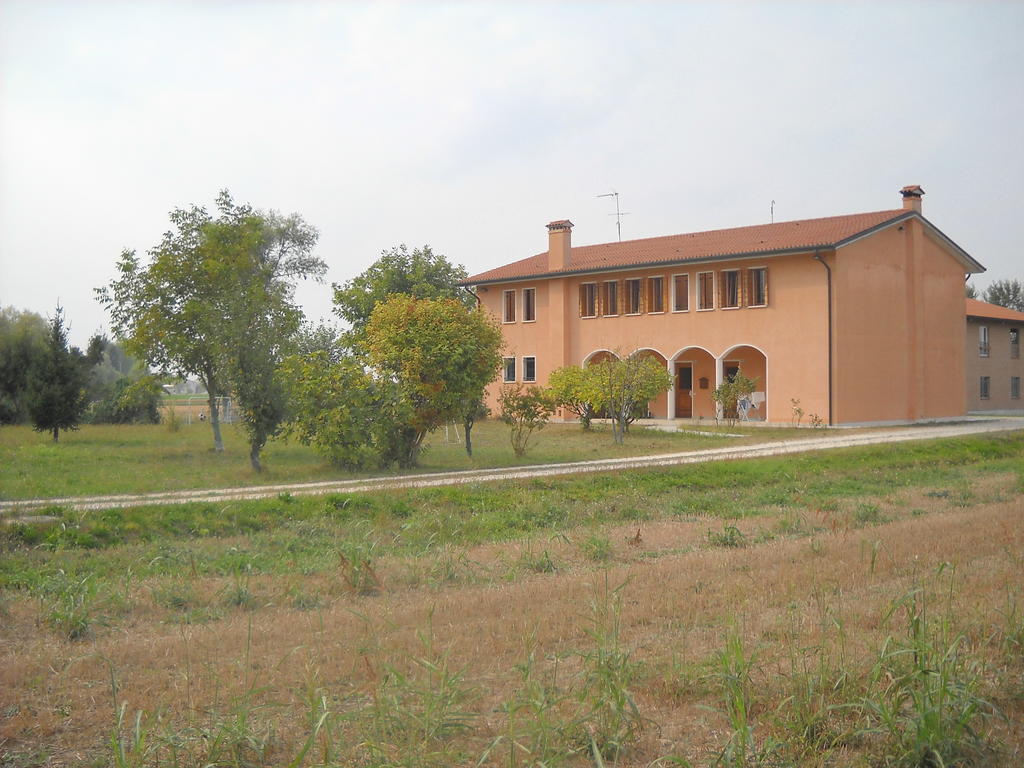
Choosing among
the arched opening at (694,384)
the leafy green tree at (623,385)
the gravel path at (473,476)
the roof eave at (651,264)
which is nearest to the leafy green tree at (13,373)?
the roof eave at (651,264)

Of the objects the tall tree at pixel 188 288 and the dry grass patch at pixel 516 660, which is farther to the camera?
the tall tree at pixel 188 288

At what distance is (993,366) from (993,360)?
0.30 metres

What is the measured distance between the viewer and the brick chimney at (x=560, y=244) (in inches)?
1459

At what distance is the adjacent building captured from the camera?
42781 mm

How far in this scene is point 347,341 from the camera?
92.8ft

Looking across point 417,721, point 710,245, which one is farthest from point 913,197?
point 417,721

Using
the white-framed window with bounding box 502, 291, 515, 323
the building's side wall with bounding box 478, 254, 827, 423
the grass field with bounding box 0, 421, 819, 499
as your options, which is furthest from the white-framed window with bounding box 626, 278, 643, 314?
the grass field with bounding box 0, 421, 819, 499

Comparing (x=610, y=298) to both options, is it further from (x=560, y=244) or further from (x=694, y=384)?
(x=694, y=384)

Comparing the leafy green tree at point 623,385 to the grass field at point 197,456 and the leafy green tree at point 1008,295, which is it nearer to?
the grass field at point 197,456

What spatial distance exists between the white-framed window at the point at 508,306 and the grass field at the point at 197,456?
8.62 metres

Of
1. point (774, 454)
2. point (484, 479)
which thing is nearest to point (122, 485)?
point (484, 479)

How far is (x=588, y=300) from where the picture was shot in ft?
119

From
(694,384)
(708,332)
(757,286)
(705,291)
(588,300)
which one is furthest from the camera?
(588,300)

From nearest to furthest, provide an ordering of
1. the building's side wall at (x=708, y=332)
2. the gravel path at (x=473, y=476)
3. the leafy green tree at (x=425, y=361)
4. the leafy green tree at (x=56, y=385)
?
the gravel path at (x=473, y=476), the leafy green tree at (x=425, y=361), the leafy green tree at (x=56, y=385), the building's side wall at (x=708, y=332)
